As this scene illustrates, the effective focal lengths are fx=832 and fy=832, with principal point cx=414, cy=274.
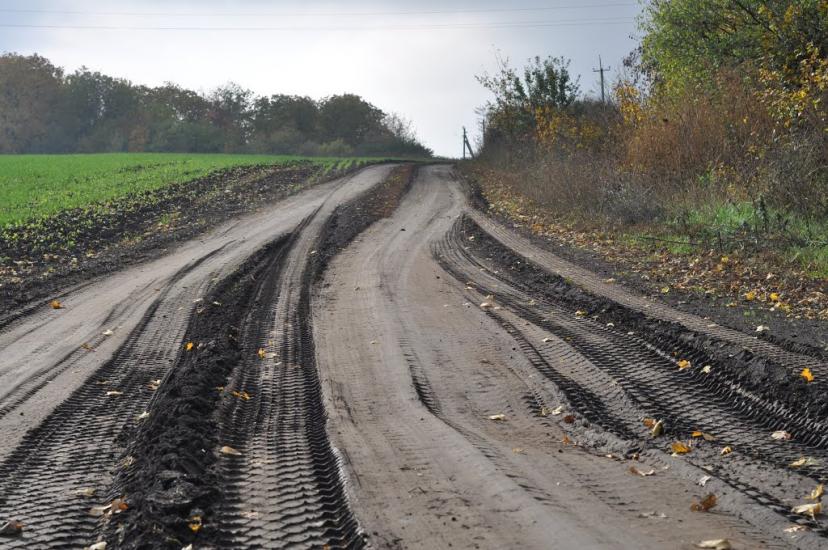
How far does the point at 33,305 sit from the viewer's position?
11562 mm

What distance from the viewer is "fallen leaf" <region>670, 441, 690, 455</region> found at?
534 centimetres

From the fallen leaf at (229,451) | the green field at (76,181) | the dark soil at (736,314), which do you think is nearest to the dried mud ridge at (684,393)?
the dark soil at (736,314)

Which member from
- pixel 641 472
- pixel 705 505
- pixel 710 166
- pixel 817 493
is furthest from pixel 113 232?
pixel 817 493

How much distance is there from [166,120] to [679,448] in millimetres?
73858

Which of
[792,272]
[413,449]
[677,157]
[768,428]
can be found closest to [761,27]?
[677,157]

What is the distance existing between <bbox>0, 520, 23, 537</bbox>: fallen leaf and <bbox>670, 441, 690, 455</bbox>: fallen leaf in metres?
3.91

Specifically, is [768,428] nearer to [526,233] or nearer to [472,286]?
[472,286]

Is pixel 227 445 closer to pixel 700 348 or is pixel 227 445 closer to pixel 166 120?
pixel 700 348

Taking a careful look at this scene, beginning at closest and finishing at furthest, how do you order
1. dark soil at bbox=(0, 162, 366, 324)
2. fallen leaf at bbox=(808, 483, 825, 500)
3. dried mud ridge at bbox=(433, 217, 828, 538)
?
fallen leaf at bbox=(808, 483, 825, 500) → dried mud ridge at bbox=(433, 217, 828, 538) → dark soil at bbox=(0, 162, 366, 324)

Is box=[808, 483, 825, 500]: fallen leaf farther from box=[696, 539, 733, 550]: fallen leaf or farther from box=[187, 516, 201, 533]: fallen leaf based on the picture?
box=[187, 516, 201, 533]: fallen leaf

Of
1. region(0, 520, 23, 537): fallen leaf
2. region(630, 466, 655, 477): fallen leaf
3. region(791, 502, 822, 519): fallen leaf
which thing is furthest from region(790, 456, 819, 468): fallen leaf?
region(0, 520, 23, 537): fallen leaf

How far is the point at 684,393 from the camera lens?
21.9 ft

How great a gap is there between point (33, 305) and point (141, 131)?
66.8 metres

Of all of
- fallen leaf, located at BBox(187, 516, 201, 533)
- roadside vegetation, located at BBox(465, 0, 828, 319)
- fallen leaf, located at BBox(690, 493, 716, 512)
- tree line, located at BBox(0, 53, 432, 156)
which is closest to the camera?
fallen leaf, located at BBox(187, 516, 201, 533)
